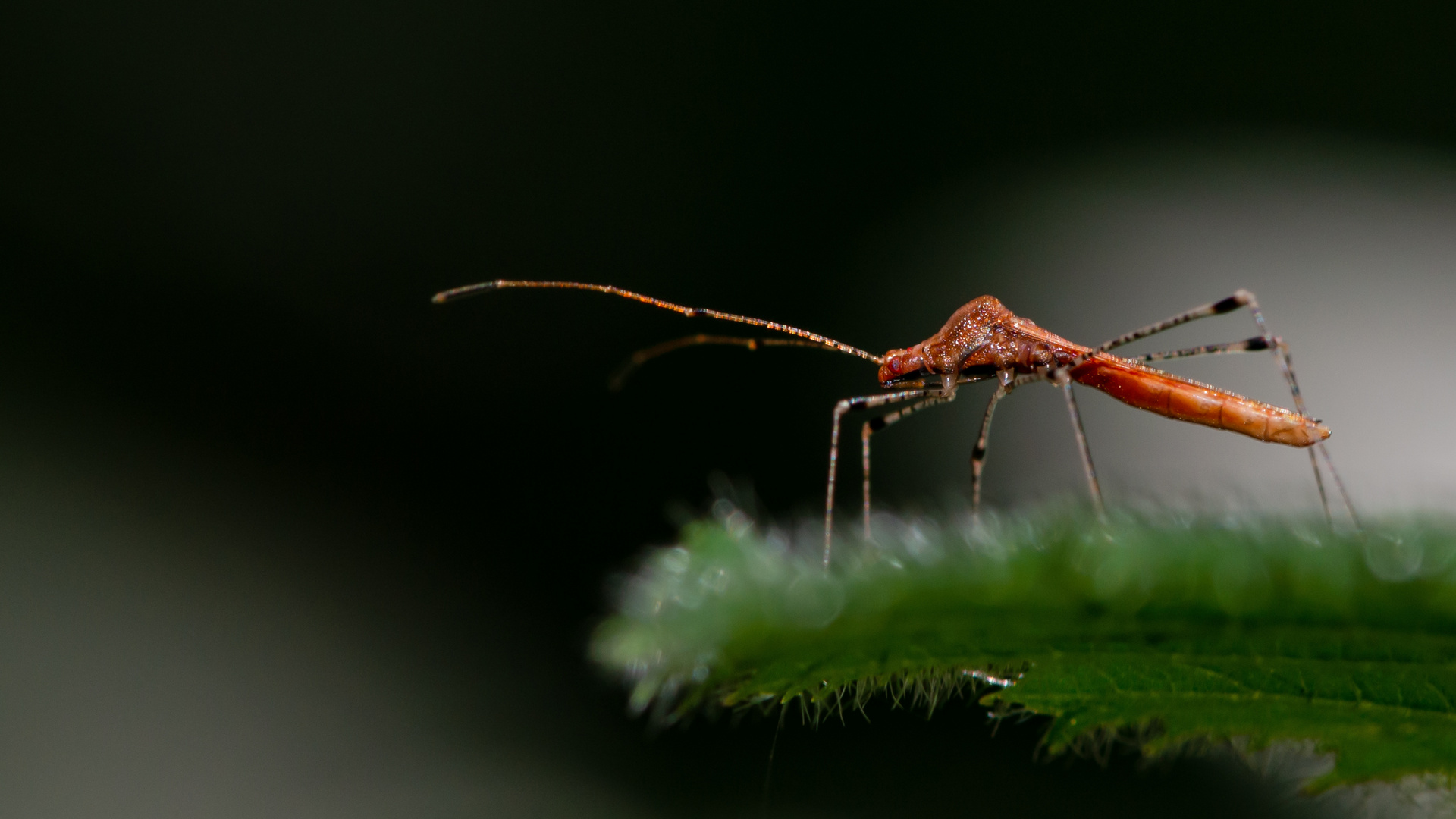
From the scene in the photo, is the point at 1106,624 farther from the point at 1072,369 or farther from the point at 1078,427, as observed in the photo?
the point at 1072,369

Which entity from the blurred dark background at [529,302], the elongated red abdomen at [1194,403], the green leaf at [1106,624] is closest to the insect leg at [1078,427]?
the elongated red abdomen at [1194,403]

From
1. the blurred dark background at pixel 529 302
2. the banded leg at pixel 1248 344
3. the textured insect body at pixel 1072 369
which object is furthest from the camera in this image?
the blurred dark background at pixel 529 302

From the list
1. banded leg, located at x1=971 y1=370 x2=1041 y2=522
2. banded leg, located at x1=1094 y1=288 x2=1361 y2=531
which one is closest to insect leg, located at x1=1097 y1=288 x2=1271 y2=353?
banded leg, located at x1=1094 y1=288 x2=1361 y2=531

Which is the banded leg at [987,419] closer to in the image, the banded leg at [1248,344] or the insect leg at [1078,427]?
the insect leg at [1078,427]

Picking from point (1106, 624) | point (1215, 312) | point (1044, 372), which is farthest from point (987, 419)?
point (1106, 624)

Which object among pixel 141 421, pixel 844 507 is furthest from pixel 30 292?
pixel 844 507

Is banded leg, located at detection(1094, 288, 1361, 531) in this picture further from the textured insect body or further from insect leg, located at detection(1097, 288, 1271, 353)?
the textured insect body

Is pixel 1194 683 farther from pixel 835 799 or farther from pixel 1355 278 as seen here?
pixel 1355 278
